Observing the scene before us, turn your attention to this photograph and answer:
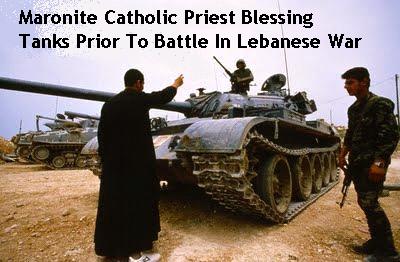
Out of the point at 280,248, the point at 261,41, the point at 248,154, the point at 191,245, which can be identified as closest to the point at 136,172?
the point at 191,245

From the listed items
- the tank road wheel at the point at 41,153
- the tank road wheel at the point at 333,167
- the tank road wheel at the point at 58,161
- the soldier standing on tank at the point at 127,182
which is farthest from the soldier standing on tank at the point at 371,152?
the tank road wheel at the point at 41,153

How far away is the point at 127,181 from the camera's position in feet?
10.9

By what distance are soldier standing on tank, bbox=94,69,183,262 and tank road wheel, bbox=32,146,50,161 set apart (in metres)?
12.4

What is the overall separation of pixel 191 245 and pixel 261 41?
4.42 metres

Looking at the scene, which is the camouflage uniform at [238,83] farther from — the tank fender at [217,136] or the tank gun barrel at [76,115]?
the tank gun barrel at [76,115]

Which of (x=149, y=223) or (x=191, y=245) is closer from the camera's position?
(x=149, y=223)

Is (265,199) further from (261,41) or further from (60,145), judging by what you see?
(60,145)

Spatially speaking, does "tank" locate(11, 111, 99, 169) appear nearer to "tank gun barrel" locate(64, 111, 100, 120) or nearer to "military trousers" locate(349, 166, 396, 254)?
"tank gun barrel" locate(64, 111, 100, 120)

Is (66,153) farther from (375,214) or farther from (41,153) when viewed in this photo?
(375,214)

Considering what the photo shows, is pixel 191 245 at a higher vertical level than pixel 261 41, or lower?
lower

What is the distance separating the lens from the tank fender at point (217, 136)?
375 cm

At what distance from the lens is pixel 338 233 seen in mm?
4281

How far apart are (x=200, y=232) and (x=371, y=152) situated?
2.34m

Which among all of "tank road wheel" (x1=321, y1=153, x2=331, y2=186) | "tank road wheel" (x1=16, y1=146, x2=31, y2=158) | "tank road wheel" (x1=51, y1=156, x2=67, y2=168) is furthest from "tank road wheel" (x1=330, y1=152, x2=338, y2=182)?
"tank road wheel" (x1=16, y1=146, x2=31, y2=158)
